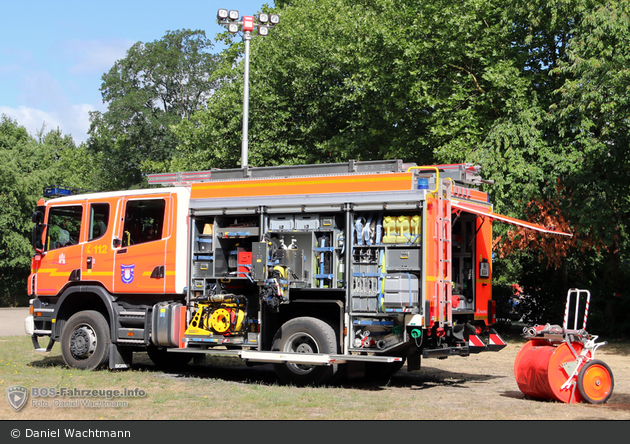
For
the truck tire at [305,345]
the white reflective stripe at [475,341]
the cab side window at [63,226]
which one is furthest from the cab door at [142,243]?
the white reflective stripe at [475,341]

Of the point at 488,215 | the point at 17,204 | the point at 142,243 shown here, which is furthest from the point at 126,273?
the point at 17,204

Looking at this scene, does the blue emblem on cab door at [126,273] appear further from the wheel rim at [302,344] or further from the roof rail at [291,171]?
the wheel rim at [302,344]

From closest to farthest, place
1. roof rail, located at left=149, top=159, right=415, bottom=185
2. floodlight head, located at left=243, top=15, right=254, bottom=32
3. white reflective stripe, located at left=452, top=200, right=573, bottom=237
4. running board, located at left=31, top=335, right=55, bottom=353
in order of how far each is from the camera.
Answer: roof rail, located at left=149, top=159, right=415, bottom=185 < white reflective stripe, located at left=452, top=200, right=573, bottom=237 < running board, located at left=31, top=335, right=55, bottom=353 < floodlight head, located at left=243, top=15, right=254, bottom=32

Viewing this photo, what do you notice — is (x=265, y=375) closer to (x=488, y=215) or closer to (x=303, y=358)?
(x=303, y=358)

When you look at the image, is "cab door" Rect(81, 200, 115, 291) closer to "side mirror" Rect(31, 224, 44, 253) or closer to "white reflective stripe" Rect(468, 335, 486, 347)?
"side mirror" Rect(31, 224, 44, 253)

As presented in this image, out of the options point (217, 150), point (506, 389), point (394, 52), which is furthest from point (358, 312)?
point (217, 150)

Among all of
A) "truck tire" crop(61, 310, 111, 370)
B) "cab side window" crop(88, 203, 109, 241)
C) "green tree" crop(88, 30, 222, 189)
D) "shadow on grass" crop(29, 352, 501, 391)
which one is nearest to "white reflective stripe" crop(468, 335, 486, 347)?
"shadow on grass" crop(29, 352, 501, 391)

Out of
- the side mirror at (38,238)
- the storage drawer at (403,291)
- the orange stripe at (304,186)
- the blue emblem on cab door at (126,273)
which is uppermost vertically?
the orange stripe at (304,186)

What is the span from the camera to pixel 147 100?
51.9 metres

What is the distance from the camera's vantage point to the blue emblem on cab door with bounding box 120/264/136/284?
42.5 feet

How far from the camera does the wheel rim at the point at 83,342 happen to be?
43.2 ft

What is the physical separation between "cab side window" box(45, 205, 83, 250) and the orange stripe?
2580mm

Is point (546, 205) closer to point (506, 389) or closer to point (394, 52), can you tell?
point (394, 52)

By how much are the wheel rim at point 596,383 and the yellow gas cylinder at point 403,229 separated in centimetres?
309
